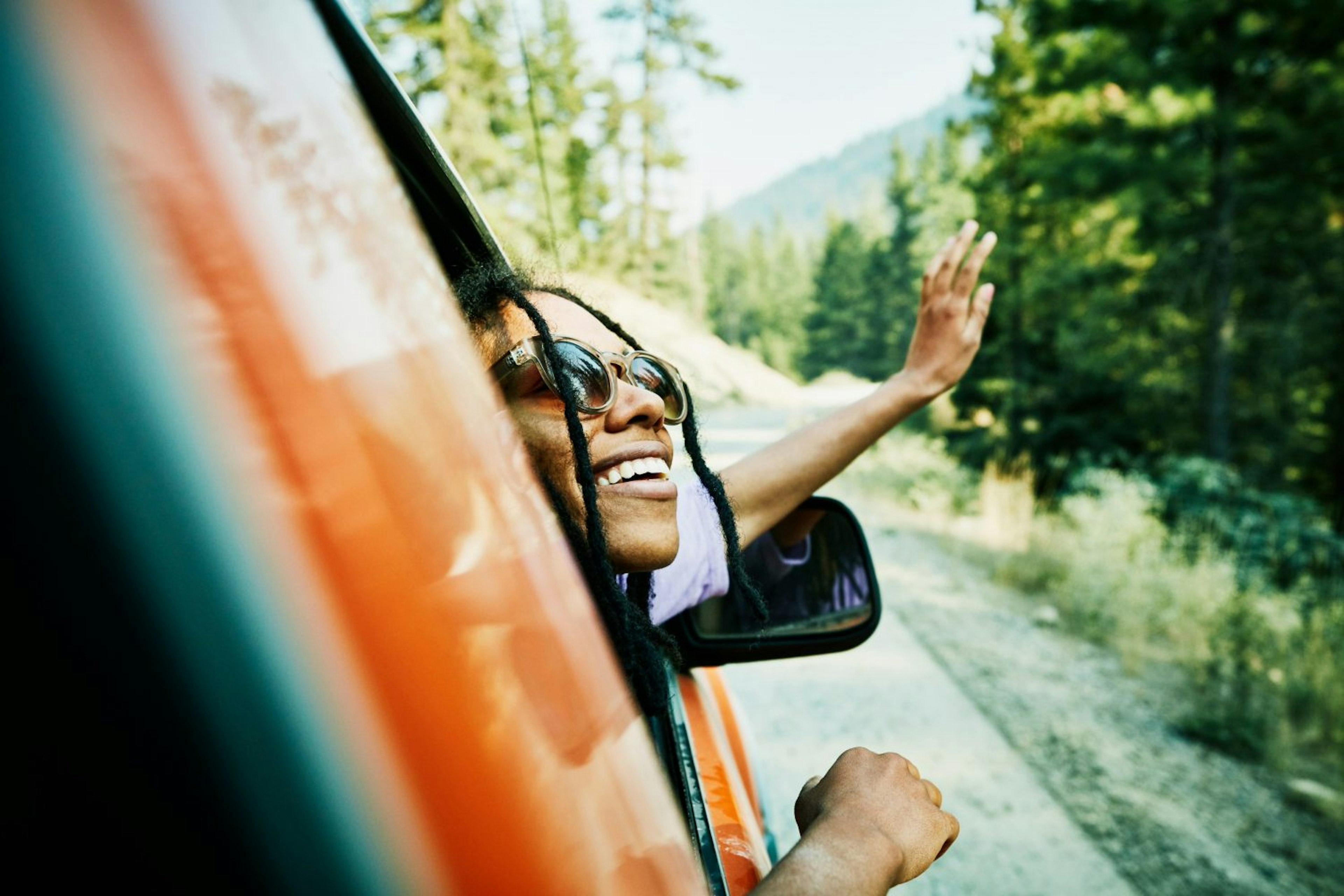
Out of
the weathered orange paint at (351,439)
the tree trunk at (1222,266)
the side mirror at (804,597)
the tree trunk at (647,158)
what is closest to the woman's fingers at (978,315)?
the side mirror at (804,597)

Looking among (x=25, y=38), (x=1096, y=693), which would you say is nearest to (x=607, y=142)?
(x=1096, y=693)

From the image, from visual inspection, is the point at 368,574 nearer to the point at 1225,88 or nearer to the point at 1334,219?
the point at 1225,88

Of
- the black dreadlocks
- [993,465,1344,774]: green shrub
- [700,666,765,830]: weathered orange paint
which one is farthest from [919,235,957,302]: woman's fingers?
[993,465,1344,774]: green shrub

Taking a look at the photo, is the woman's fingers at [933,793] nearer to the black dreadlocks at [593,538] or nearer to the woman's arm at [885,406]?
the black dreadlocks at [593,538]

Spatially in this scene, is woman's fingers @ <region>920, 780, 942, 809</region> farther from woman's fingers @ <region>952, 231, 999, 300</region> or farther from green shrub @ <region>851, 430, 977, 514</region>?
green shrub @ <region>851, 430, 977, 514</region>

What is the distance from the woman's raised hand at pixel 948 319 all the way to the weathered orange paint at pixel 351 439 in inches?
72.0

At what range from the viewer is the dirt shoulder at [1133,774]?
3.28 m

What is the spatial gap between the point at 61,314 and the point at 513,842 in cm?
44

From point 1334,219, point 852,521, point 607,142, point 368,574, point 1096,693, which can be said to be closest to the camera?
point 368,574

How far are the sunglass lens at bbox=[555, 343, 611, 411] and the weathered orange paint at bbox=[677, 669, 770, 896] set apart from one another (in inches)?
32.8

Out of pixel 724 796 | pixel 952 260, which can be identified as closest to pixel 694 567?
pixel 724 796

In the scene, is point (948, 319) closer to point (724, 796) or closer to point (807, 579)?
point (807, 579)

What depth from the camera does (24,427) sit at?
1.23ft

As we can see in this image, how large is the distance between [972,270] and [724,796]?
1.62 meters
